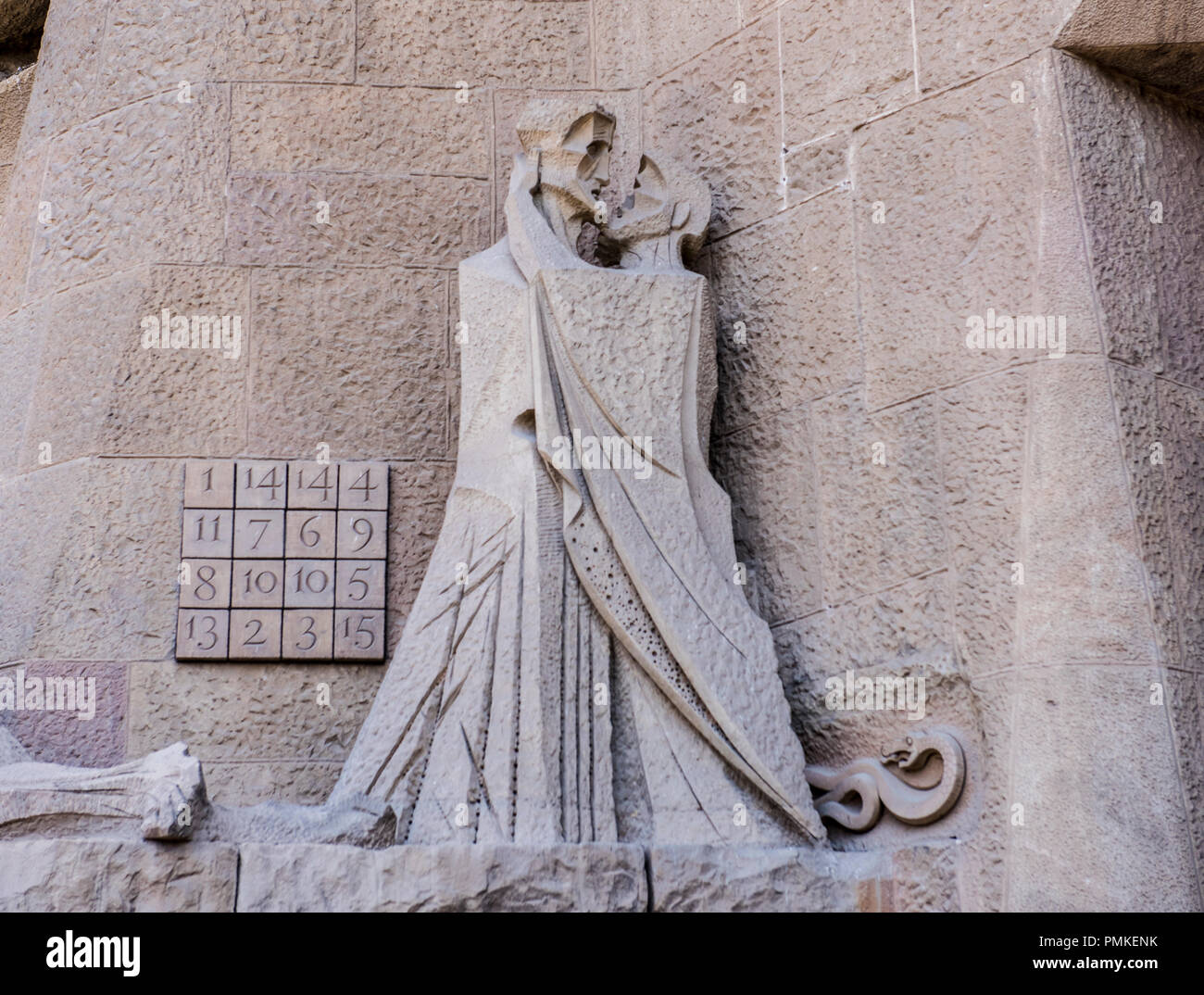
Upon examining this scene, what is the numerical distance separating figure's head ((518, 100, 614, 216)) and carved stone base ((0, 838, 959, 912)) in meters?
1.63

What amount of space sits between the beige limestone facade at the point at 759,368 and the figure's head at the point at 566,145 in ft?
0.43

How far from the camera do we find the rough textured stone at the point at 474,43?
5.23 m

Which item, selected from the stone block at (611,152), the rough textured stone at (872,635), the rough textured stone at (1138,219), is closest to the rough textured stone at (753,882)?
the rough textured stone at (872,635)

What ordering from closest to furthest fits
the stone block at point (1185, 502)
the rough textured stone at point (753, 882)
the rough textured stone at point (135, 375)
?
the rough textured stone at point (753, 882)
the stone block at point (1185, 502)
the rough textured stone at point (135, 375)

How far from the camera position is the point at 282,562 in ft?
15.4

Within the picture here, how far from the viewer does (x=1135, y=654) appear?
4.02 m

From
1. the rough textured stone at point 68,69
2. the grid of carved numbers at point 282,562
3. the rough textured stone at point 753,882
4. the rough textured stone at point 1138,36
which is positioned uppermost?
the rough textured stone at point 68,69

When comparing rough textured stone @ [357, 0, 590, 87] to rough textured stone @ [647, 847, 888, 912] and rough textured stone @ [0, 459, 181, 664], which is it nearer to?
rough textured stone @ [0, 459, 181, 664]

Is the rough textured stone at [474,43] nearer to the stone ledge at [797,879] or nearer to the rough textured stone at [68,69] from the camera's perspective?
the rough textured stone at [68,69]

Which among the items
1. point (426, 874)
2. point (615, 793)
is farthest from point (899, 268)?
point (426, 874)

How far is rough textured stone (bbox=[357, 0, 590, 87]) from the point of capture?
17.2 ft

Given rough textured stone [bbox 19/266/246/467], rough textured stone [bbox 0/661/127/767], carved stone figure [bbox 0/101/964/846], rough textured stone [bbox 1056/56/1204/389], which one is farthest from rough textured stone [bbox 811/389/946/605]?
rough textured stone [bbox 0/661/127/767]

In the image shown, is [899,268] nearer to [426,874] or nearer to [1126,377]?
[1126,377]
